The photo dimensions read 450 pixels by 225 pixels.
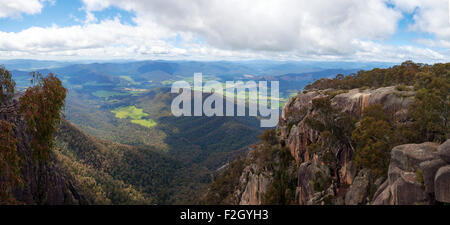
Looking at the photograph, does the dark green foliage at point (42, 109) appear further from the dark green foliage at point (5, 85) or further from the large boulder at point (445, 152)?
the large boulder at point (445, 152)

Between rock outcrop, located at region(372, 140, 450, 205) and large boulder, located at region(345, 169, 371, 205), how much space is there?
5486mm

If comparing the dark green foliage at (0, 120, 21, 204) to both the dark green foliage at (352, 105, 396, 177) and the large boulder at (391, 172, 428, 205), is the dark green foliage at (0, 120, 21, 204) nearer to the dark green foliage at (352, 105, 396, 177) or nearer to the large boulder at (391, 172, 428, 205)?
the large boulder at (391, 172, 428, 205)

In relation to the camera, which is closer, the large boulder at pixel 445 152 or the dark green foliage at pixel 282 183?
the large boulder at pixel 445 152

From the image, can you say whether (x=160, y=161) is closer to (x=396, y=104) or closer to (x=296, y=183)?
(x=296, y=183)

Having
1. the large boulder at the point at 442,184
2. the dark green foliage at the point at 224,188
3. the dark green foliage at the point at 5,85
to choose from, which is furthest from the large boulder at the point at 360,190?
the dark green foliage at the point at 224,188

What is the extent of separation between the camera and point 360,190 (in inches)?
891

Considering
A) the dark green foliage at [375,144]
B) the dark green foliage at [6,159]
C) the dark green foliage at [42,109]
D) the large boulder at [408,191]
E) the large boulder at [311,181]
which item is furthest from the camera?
the large boulder at [311,181]

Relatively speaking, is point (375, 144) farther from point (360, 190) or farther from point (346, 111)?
point (346, 111)

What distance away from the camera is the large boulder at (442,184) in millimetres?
12789

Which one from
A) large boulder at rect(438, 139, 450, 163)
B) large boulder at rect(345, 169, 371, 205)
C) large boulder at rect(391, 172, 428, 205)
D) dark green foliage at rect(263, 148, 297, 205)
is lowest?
dark green foliage at rect(263, 148, 297, 205)

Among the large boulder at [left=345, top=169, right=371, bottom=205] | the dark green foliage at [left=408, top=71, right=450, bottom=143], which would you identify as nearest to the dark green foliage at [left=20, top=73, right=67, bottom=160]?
the large boulder at [left=345, top=169, right=371, bottom=205]

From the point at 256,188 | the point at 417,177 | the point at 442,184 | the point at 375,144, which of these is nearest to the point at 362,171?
the point at 375,144

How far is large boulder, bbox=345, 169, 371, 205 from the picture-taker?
22.0 metres

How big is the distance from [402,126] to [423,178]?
1119cm
